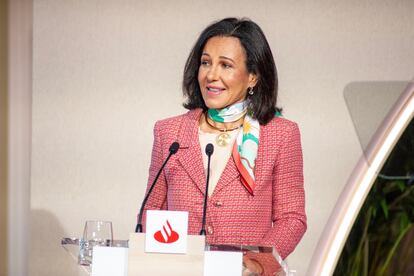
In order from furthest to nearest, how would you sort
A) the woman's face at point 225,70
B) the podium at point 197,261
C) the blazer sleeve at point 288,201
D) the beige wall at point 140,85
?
1. the beige wall at point 140,85
2. the woman's face at point 225,70
3. the blazer sleeve at point 288,201
4. the podium at point 197,261

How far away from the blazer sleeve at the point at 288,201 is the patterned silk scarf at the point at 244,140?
93 millimetres

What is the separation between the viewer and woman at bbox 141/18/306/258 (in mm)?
3012

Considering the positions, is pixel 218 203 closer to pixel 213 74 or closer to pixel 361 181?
pixel 213 74

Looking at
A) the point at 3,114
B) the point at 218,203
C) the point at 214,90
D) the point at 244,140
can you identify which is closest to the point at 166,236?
the point at 218,203

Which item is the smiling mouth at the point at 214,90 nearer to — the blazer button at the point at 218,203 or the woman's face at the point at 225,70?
the woman's face at the point at 225,70

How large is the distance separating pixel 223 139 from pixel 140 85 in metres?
1.18

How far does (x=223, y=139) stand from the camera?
319 centimetres

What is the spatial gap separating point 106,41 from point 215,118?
124 cm

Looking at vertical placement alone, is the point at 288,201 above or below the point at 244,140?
below

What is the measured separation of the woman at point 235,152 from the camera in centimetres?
301

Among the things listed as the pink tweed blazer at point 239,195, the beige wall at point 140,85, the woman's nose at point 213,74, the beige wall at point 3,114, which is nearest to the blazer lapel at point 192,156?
the pink tweed blazer at point 239,195

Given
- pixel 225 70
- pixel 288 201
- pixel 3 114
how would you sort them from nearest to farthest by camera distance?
pixel 288 201
pixel 225 70
pixel 3 114

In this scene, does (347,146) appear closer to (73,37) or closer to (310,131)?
(310,131)

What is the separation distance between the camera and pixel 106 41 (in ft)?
14.0
